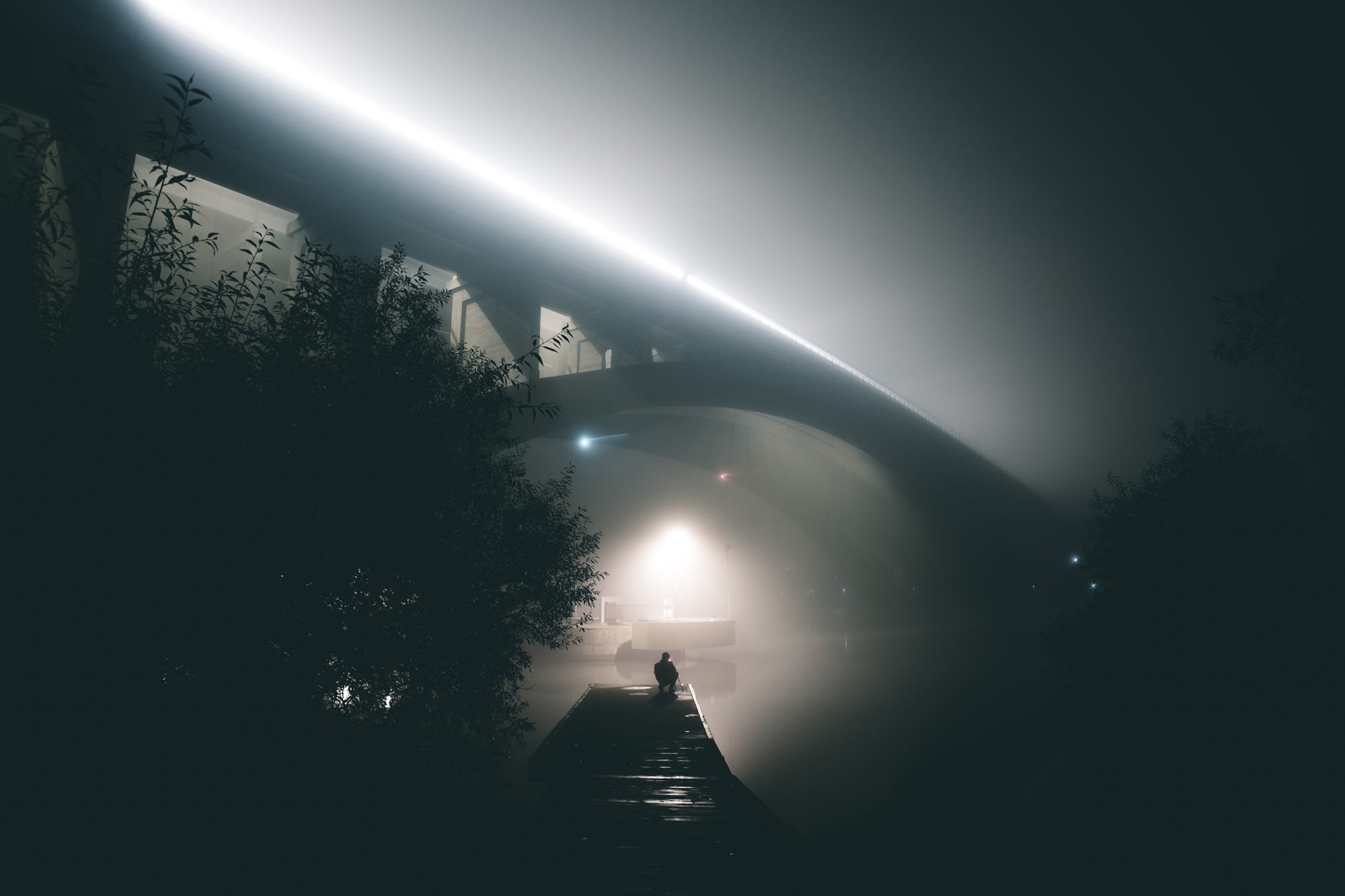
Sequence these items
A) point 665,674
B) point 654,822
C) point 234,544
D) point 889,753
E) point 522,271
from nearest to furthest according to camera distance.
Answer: point 234,544 < point 654,822 < point 889,753 < point 665,674 < point 522,271

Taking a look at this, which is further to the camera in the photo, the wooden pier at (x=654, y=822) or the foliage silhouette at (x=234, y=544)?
the wooden pier at (x=654, y=822)

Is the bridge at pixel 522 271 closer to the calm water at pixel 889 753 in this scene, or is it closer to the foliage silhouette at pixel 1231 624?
the calm water at pixel 889 753

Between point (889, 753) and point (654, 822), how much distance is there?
5.59m

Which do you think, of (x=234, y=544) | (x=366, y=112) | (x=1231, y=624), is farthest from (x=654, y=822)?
(x=366, y=112)

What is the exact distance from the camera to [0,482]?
3295 millimetres

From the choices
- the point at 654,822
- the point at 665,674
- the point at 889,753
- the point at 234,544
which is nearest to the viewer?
the point at 234,544

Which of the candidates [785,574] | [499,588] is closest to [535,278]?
[499,588]

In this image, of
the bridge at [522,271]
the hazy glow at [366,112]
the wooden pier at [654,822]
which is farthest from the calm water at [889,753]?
the hazy glow at [366,112]

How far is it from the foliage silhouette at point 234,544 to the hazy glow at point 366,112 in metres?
7.39

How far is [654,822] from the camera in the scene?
560cm

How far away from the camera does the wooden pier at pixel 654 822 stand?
4598mm

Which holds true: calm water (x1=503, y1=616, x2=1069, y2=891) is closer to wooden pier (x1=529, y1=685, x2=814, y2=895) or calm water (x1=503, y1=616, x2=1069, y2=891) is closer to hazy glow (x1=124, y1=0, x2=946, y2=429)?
wooden pier (x1=529, y1=685, x2=814, y2=895)

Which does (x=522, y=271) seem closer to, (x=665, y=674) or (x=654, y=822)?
(x=665, y=674)

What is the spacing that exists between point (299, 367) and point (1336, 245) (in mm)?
14266
